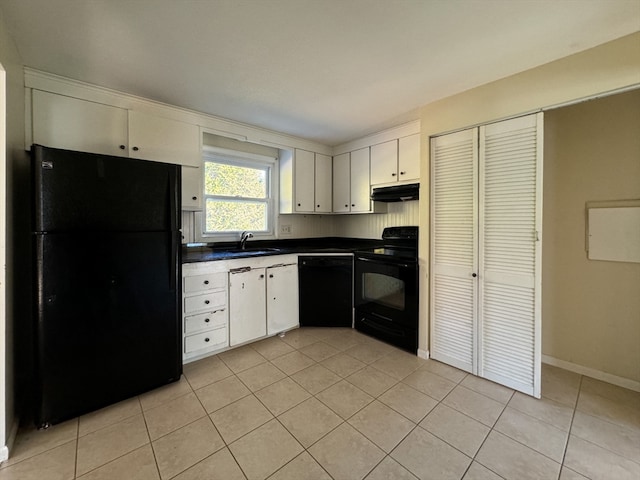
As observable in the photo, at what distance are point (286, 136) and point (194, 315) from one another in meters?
2.25

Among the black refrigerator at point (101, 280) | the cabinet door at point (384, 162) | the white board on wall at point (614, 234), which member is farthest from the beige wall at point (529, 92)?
the black refrigerator at point (101, 280)

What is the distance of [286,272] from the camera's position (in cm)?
298

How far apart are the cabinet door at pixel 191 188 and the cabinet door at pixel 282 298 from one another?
0.97 metres

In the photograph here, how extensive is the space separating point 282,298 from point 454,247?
5.88 ft

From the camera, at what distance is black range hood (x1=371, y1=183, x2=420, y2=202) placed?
279cm

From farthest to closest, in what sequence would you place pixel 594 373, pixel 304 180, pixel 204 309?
1. pixel 304 180
2. pixel 204 309
3. pixel 594 373

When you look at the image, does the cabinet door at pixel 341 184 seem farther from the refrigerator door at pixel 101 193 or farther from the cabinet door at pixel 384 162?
the refrigerator door at pixel 101 193

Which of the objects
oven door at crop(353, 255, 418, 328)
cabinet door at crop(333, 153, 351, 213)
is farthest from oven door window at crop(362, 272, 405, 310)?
cabinet door at crop(333, 153, 351, 213)

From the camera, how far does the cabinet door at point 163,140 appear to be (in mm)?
2252

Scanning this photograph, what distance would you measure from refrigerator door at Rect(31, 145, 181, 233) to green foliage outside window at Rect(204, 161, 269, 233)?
1.06 meters

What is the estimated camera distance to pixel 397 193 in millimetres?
2918

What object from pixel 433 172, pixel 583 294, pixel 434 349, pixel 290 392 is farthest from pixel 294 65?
pixel 583 294

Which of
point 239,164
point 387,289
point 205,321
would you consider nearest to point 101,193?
point 205,321

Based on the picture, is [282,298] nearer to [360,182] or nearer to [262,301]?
[262,301]
